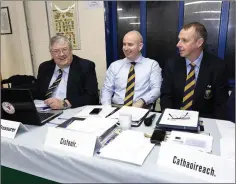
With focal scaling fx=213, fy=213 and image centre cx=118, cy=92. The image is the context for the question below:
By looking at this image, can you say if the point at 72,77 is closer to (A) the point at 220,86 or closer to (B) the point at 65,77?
(B) the point at 65,77

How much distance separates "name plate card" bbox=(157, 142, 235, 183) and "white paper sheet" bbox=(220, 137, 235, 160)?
12cm

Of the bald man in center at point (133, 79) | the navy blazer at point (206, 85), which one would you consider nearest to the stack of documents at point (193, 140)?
the navy blazer at point (206, 85)

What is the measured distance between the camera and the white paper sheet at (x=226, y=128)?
3.38ft

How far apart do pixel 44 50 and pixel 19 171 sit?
2265 mm

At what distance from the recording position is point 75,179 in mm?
911

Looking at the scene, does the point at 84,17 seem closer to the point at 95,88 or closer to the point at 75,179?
the point at 95,88

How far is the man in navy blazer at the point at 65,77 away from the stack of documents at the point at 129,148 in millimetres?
837

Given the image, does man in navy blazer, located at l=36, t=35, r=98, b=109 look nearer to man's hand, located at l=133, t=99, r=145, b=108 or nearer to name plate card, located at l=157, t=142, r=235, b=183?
man's hand, located at l=133, t=99, r=145, b=108

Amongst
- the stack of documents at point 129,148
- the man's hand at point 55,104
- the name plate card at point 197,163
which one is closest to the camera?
the name plate card at point 197,163

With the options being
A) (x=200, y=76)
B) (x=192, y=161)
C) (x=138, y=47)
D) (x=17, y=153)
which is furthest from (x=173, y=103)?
(x=17, y=153)

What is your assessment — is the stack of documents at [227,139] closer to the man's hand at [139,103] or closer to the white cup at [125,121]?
the white cup at [125,121]

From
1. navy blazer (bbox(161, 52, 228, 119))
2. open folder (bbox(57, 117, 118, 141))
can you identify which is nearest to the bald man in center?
navy blazer (bbox(161, 52, 228, 119))

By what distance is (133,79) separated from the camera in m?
2.00

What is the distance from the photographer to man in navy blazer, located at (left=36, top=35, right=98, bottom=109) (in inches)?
71.7
